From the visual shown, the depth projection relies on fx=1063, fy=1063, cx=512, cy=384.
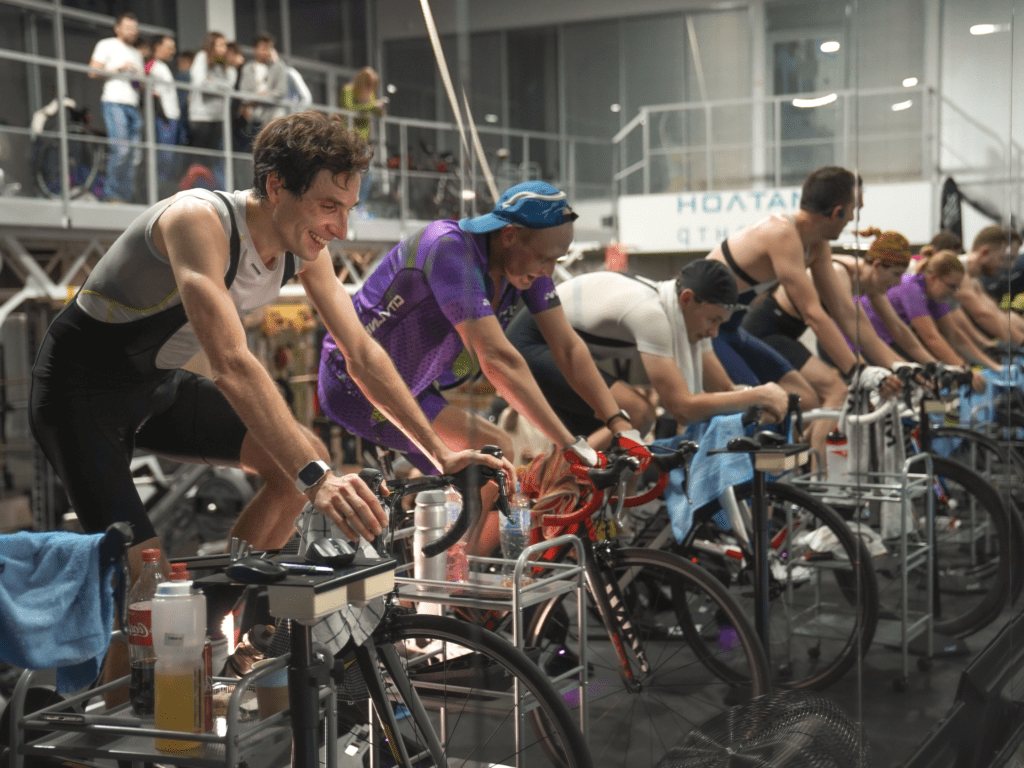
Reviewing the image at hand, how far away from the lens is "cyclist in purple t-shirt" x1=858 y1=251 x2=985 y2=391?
2922mm

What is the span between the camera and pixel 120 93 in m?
3.53

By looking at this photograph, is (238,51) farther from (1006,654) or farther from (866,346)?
(1006,654)

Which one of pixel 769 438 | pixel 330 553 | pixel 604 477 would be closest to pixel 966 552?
pixel 769 438

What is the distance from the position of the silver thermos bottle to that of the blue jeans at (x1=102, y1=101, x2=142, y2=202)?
174 centimetres

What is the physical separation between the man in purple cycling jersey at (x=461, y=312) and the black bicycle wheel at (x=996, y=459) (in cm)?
169

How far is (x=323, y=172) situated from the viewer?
157 centimetres

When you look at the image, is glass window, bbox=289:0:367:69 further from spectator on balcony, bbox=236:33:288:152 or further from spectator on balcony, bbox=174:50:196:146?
spectator on balcony, bbox=174:50:196:146

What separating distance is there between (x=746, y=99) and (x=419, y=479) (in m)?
1.24

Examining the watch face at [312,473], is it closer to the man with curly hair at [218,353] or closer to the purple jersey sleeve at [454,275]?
the man with curly hair at [218,353]

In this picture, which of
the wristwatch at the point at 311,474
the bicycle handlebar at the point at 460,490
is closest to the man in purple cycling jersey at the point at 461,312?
the bicycle handlebar at the point at 460,490

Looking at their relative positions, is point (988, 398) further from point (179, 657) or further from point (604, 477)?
point (179, 657)

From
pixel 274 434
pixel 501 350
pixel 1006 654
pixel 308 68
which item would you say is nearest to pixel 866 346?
pixel 1006 654

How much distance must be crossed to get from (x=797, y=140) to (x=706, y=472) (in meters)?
0.83

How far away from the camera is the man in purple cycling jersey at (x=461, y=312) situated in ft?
6.28
